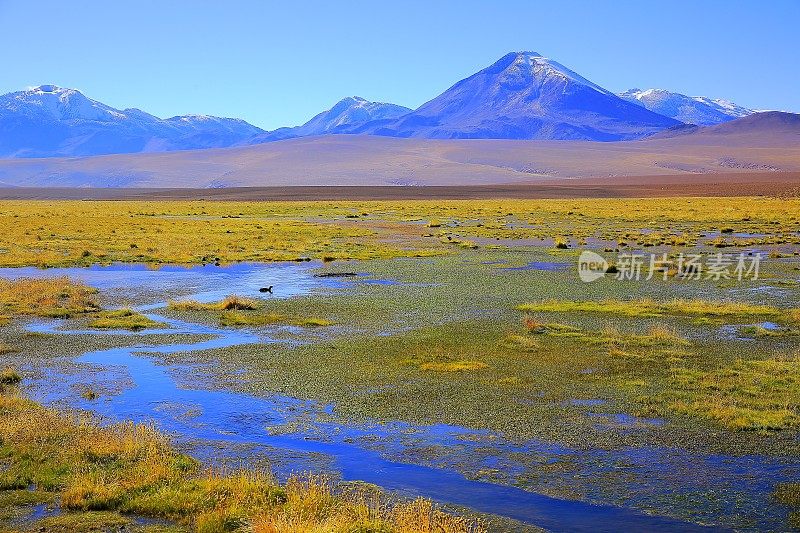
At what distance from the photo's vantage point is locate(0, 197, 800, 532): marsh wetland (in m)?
9.60

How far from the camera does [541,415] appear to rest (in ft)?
44.1

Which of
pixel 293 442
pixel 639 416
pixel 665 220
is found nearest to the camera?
pixel 293 442

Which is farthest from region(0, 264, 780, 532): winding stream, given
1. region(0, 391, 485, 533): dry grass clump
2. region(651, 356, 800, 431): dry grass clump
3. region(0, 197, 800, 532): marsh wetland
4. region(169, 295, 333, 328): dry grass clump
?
region(651, 356, 800, 431): dry grass clump

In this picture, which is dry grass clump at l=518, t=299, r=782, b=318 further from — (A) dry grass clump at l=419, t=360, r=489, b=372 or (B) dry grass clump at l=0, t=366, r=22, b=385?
(B) dry grass clump at l=0, t=366, r=22, b=385

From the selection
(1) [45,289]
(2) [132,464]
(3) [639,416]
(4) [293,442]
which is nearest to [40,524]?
(2) [132,464]

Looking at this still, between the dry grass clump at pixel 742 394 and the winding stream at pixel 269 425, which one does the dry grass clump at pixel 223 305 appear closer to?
the winding stream at pixel 269 425

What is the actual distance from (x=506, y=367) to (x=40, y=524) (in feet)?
32.6

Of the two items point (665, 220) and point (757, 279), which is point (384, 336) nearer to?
point (757, 279)

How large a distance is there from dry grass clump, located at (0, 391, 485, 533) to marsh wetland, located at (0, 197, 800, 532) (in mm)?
35

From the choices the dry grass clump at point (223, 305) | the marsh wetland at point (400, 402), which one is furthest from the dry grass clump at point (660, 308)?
the dry grass clump at point (223, 305)

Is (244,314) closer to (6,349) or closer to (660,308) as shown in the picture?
(6,349)

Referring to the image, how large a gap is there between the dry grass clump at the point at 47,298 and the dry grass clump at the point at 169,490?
12666 mm

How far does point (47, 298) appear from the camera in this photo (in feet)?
83.4

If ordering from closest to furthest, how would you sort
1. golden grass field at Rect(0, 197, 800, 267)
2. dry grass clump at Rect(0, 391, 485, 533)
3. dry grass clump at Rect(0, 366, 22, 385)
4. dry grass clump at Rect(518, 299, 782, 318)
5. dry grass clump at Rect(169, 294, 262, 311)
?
dry grass clump at Rect(0, 391, 485, 533) < dry grass clump at Rect(0, 366, 22, 385) < dry grass clump at Rect(518, 299, 782, 318) < dry grass clump at Rect(169, 294, 262, 311) < golden grass field at Rect(0, 197, 800, 267)
